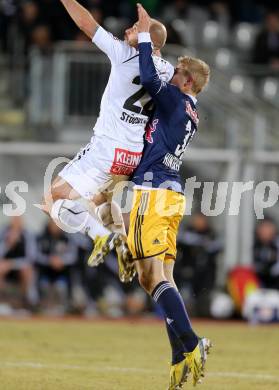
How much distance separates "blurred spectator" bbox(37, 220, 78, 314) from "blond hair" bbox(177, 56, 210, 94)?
286 inches

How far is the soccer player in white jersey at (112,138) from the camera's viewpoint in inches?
338

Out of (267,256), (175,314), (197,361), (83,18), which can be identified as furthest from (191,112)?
(267,256)

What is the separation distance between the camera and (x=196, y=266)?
15.9 metres

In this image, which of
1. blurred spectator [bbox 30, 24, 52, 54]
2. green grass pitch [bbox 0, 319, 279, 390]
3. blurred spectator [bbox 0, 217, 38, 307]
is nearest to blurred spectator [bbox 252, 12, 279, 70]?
blurred spectator [bbox 30, 24, 52, 54]

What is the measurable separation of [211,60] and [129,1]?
226 cm

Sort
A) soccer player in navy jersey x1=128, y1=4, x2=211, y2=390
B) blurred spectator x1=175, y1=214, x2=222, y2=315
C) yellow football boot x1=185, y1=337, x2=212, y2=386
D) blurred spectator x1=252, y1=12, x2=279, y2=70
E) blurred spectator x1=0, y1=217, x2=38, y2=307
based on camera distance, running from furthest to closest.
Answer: blurred spectator x1=252, y1=12, x2=279, y2=70 → blurred spectator x1=175, y1=214, x2=222, y2=315 → blurred spectator x1=0, y1=217, x2=38, y2=307 → soccer player in navy jersey x1=128, y1=4, x2=211, y2=390 → yellow football boot x1=185, y1=337, x2=212, y2=386

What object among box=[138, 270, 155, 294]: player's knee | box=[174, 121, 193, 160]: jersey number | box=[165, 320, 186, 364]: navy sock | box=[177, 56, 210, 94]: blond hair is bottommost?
box=[165, 320, 186, 364]: navy sock

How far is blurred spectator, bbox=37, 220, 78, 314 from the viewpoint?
15.5m

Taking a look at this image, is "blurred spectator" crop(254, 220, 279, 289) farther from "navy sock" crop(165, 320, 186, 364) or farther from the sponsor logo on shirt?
"navy sock" crop(165, 320, 186, 364)

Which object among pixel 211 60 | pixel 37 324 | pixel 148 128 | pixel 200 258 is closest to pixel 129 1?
pixel 211 60

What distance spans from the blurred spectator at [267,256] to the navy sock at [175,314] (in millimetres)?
7760

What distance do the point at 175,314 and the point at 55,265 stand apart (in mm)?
7502

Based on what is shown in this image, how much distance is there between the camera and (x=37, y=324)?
14.3 m

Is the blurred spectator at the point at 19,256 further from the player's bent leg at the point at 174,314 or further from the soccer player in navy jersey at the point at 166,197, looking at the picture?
the player's bent leg at the point at 174,314
